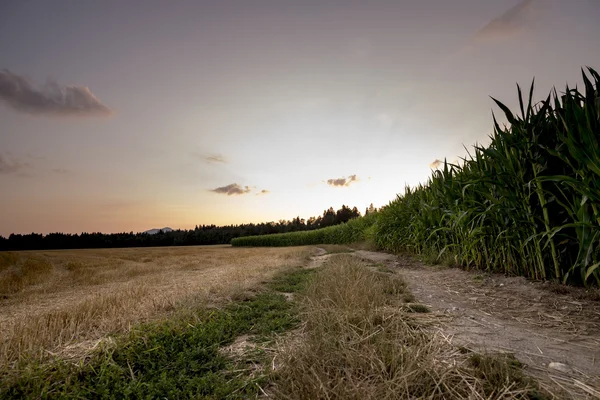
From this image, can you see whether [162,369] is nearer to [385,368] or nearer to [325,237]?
[385,368]

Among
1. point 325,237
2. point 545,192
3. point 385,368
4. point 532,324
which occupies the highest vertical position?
point 545,192

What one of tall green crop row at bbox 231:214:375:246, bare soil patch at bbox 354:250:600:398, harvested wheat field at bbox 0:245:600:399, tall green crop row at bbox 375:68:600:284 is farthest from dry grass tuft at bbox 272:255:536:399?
tall green crop row at bbox 231:214:375:246

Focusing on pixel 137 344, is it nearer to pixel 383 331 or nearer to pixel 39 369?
pixel 39 369

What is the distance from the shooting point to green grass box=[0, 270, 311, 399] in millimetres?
2025

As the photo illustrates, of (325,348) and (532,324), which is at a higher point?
(325,348)

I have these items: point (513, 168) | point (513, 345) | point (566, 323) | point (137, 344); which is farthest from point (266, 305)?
point (513, 168)

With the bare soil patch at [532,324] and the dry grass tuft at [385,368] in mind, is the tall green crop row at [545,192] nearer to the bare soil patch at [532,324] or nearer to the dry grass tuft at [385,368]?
the bare soil patch at [532,324]

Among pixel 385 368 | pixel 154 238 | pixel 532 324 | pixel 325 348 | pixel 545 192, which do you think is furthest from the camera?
pixel 154 238

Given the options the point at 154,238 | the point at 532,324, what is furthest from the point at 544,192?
the point at 154,238

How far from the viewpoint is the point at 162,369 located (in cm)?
241

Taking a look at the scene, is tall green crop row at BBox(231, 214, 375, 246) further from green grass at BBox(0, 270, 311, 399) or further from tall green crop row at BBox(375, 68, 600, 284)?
green grass at BBox(0, 270, 311, 399)

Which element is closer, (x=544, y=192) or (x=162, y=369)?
(x=162, y=369)

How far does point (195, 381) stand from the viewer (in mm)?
2135

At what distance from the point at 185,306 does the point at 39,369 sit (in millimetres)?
1933
